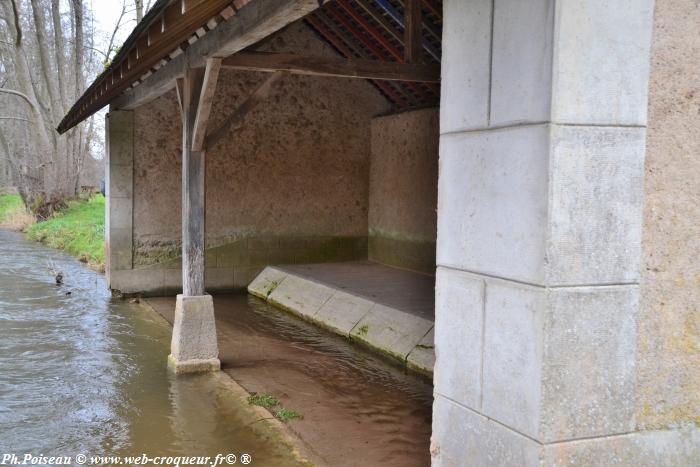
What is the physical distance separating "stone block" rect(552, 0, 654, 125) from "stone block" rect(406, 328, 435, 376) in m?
3.88

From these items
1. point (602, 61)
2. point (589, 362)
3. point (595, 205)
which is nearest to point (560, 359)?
point (589, 362)

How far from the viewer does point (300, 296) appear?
8.45m

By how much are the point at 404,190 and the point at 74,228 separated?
9.60 m

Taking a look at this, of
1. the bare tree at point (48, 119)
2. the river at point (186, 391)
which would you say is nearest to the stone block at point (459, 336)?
the river at point (186, 391)

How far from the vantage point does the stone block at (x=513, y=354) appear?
6.77 feet

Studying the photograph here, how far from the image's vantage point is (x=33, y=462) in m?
3.82

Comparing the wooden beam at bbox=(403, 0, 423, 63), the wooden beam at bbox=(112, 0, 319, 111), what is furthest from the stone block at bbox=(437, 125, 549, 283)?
the wooden beam at bbox=(403, 0, 423, 63)

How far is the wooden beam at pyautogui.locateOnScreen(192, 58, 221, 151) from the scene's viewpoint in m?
5.22

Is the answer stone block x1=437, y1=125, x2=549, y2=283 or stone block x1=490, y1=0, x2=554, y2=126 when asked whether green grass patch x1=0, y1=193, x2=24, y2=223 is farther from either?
stone block x1=490, y1=0, x2=554, y2=126

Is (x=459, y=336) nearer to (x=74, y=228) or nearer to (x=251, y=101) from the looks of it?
(x=251, y=101)

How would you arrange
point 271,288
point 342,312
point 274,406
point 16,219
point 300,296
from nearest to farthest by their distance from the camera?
point 274,406 < point 342,312 < point 300,296 < point 271,288 < point 16,219

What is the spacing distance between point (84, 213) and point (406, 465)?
1602 centimetres

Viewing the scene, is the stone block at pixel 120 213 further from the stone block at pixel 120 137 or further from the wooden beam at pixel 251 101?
the wooden beam at pixel 251 101

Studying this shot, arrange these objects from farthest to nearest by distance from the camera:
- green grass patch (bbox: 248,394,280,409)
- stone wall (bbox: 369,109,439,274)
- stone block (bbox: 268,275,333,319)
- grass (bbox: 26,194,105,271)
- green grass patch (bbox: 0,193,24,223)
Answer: green grass patch (bbox: 0,193,24,223) < grass (bbox: 26,194,105,271) < stone wall (bbox: 369,109,439,274) < stone block (bbox: 268,275,333,319) < green grass patch (bbox: 248,394,280,409)
